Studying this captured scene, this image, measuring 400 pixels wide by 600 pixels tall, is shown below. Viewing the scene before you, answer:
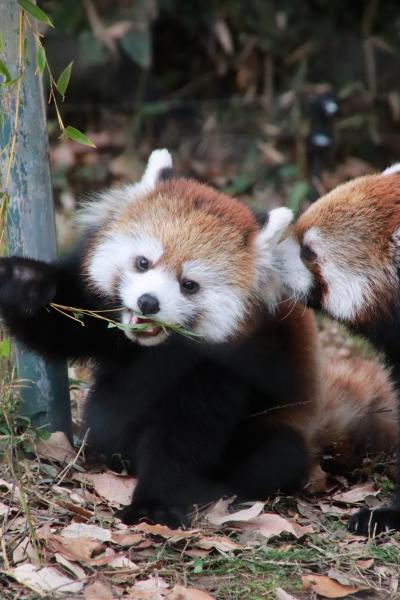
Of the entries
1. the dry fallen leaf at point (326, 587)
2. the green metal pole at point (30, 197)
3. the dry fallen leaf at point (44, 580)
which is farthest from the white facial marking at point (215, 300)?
the dry fallen leaf at point (44, 580)

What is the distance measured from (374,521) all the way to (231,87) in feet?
21.9

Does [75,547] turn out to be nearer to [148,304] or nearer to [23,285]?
[148,304]

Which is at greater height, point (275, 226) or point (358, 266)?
point (275, 226)

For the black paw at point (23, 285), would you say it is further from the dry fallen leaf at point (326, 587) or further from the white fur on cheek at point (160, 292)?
the dry fallen leaf at point (326, 587)

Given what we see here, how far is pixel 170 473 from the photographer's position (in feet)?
12.5

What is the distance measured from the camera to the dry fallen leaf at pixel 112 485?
12.6 ft

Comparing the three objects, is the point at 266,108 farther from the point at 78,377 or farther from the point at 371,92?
the point at 78,377

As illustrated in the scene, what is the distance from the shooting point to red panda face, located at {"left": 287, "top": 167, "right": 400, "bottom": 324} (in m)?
3.83

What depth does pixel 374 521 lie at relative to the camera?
3797 mm

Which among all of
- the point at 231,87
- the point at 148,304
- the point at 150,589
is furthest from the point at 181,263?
the point at 231,87

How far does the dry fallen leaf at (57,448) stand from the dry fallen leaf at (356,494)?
1.27m

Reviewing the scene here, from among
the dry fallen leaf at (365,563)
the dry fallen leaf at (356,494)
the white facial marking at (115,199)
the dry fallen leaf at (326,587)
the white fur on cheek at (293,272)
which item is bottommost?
the dry fallen leaf at (356,494)

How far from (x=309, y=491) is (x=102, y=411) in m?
1.06

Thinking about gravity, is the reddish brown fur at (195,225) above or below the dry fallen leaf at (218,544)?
above
